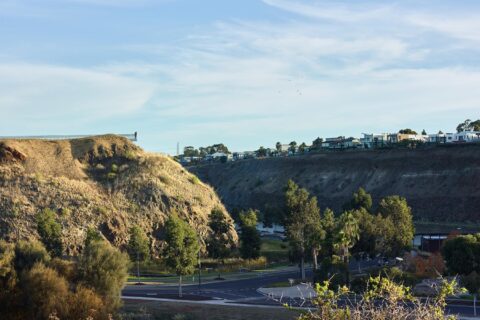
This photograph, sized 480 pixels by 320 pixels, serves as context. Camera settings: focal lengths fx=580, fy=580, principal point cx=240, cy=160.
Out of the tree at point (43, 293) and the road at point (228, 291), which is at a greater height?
the tree at point (43, 293)

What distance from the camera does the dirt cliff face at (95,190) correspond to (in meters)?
80.5

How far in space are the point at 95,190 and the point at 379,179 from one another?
8155 cm

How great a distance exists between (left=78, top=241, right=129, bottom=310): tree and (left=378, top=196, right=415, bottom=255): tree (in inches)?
1554

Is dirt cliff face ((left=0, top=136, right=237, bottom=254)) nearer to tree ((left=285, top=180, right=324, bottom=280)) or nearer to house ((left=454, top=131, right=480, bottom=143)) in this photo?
tree ((left=285, top=180, right=324, bottom=280))

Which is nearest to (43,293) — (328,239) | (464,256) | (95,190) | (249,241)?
(464,256)

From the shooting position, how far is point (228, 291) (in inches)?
2298

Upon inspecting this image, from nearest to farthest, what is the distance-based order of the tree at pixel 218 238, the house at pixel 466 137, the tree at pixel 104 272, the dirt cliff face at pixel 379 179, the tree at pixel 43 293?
the tree at pixel 43 293, the tree at pixel 104 272, the tree at pixel 218 238, the dirt cliff face at pixel 379 179, the house at pixel 466 137

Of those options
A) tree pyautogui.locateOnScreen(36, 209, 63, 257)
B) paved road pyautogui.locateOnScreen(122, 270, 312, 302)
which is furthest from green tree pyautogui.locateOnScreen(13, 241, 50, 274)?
tree pyautogui.locateOnScreen(36, 209, 63, 257)

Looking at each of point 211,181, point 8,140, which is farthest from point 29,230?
point 211,181

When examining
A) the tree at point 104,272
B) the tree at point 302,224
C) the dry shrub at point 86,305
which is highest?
the tree at point 302,224

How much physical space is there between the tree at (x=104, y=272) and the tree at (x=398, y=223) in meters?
39.5

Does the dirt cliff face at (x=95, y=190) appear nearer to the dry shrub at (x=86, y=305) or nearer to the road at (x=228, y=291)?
the road at (x=228, y=291)

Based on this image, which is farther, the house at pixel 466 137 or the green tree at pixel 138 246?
the house at pixel 466 137

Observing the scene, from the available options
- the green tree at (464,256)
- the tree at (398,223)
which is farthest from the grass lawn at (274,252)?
the green tree at (464,256)
